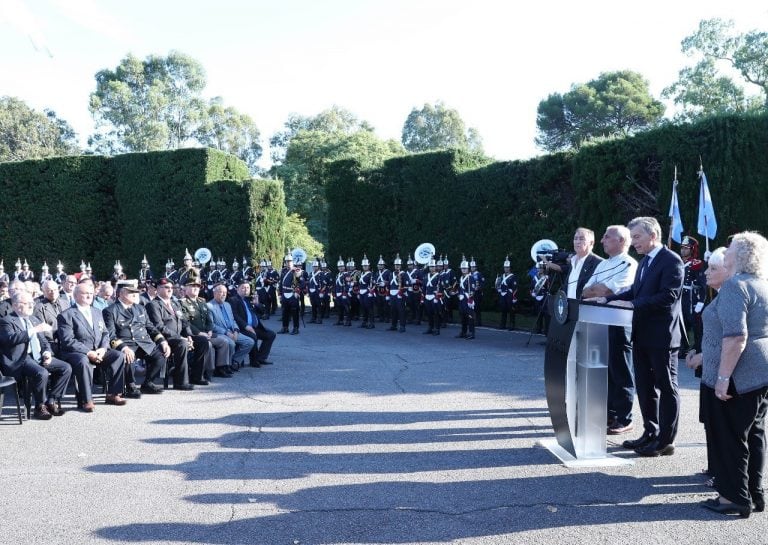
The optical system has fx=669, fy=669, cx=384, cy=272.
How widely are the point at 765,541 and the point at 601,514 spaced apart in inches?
38.3

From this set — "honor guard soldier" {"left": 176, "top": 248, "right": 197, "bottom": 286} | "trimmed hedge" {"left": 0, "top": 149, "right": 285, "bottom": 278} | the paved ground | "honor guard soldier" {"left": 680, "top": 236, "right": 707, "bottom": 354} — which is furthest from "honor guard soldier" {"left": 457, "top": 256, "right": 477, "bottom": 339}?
"trimmed hedge" {"left": 0, "top": 149, "right": 285, "bottom": 278}

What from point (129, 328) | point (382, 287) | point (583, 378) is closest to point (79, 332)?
point (129, 328)

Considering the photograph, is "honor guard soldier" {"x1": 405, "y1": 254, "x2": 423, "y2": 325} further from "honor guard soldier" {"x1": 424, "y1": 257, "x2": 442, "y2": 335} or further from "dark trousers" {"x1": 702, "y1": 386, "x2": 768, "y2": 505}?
"dark trousers" {"x1": 702, "y1": 386, "x2": 768, "y2": 505}

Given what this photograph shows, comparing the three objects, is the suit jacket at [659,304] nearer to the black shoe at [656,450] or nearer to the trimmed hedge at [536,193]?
the black shoe at [656,450]

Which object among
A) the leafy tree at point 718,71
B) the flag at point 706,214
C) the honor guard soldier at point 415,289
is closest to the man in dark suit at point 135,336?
the flag at point 706,214

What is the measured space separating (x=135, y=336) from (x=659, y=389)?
6670 mm

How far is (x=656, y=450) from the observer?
584 centimetres

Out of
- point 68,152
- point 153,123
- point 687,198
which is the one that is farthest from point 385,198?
point 68,152

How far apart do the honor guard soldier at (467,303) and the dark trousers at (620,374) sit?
8.76 metres

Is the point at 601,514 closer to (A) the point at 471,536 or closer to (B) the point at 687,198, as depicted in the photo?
(A) the point at 471,536

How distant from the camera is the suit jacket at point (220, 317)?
10898 millimetres

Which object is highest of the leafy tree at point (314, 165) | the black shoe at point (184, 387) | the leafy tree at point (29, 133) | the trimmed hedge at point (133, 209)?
the leafy tree at point (29, 133)

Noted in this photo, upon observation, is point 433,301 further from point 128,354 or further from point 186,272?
point 128,354

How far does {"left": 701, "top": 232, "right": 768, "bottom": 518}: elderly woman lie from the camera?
4.42 m
